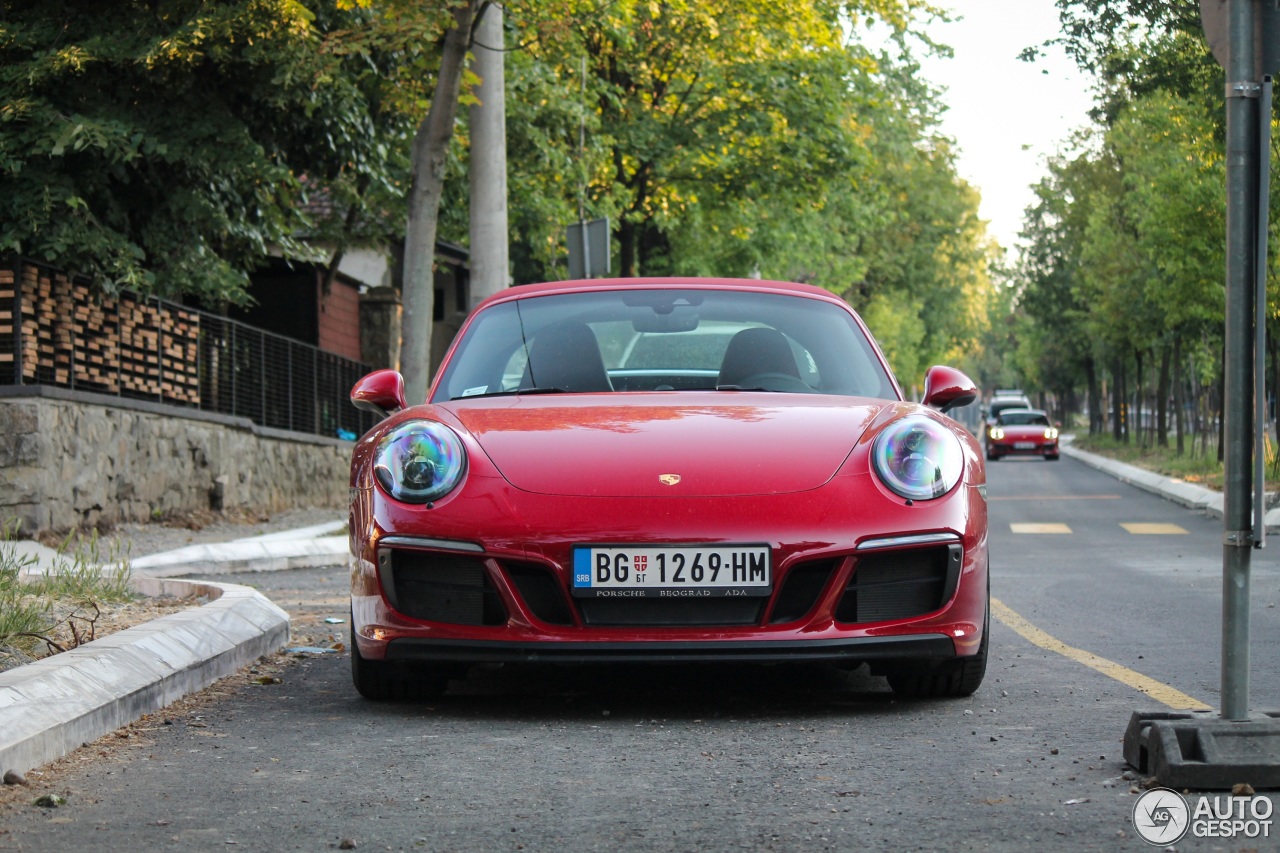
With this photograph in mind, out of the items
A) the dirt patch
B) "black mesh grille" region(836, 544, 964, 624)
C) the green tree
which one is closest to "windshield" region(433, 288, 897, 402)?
"black mesh grille" region(836, 544, 964, 624)

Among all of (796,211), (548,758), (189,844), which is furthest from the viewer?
(796,211)

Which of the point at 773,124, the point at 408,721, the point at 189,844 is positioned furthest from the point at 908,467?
the point at 773,124

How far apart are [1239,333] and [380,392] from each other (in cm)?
319

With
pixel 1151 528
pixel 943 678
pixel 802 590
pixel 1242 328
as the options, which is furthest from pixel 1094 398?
pixel 1242 328

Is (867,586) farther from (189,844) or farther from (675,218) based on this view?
(675,218)

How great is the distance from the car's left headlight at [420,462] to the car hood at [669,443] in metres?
0.11

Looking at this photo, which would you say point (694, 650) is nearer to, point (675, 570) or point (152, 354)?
point (675, 570)

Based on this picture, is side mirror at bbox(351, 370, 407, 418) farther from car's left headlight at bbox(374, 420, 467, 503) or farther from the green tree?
the green tree

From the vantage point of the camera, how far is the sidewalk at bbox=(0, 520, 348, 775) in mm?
4586

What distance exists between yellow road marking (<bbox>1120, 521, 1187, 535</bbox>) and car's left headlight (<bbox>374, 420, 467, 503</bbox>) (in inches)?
535

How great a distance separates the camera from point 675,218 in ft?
107

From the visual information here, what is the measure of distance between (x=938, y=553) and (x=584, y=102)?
65.3ft

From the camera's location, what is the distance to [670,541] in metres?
5.21

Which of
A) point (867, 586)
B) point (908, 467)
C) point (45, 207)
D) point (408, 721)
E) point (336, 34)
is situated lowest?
point (408, 721)
